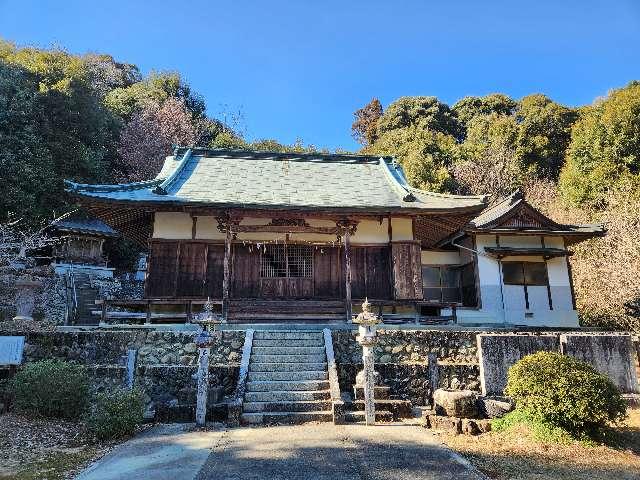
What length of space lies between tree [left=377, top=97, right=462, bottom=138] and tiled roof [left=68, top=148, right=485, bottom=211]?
Answer: 29009mm

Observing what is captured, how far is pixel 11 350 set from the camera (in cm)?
1012

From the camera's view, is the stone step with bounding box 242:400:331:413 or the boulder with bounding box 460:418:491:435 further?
the stone step with bounding box 242:400:331:413

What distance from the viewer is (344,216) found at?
14.2 m

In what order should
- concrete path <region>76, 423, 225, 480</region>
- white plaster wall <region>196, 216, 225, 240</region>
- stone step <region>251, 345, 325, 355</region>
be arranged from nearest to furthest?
concrete path <region>76, 423, 225, 480</region> → stone step <region>251, 345, 325, 355</region> → white plaster wall <region>196, 216, 225, 240</region>

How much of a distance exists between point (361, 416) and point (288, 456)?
2716mm

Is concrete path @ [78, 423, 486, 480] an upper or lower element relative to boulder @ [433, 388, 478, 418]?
lower

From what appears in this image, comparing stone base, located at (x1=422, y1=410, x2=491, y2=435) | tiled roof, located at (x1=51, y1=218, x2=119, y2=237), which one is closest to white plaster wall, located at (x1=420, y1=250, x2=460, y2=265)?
stone base, located at (x1=422, y1=410, x2=491, y2=435)

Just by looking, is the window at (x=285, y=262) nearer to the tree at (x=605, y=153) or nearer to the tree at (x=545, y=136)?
the tree at (x=605, y=153)

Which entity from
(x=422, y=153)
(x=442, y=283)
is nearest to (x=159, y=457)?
(x=442, y=283)

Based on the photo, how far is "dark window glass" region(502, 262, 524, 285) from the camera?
707 inches

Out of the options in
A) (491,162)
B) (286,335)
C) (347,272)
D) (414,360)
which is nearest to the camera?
(414,360)

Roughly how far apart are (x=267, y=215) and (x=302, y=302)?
120 inches

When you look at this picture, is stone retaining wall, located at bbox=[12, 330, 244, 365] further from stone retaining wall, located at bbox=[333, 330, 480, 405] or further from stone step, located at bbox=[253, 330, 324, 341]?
stone retaining wall, located at bbox=[333, 330, 480, 405]

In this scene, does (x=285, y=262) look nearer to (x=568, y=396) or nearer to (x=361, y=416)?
(x=361, y=416)
